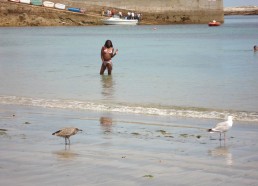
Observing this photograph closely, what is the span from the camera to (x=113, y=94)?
64.3 ft

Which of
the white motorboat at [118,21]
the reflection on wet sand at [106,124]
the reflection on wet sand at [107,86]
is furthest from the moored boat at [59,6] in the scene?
the reflection on wet sand at [106,124]

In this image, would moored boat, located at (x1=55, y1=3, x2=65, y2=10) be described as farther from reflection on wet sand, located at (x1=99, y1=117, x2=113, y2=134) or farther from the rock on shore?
reflection on wet sand, located at (x1=99, y1=117, x2=113, y2=134)

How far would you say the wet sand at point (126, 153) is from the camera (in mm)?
8477

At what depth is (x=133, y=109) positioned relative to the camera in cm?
1606

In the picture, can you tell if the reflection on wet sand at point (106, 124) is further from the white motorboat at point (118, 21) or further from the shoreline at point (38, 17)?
the white motorboat at point (118, 21)

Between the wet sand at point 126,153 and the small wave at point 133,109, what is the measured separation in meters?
1.04

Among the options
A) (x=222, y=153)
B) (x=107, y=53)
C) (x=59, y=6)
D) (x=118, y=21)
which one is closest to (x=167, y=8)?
(x=118, y=21)

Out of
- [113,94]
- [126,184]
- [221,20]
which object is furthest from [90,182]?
[221,20]

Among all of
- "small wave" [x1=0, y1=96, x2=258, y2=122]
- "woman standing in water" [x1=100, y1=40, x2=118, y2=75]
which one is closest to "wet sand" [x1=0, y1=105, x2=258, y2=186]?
"small wave" [x1=0, y1=96, x2=258, y2=122]

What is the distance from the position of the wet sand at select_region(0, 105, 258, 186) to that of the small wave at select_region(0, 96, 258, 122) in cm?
104

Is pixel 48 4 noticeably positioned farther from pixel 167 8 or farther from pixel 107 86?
Result: pixel 107 86

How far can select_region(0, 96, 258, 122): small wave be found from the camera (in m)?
15.0

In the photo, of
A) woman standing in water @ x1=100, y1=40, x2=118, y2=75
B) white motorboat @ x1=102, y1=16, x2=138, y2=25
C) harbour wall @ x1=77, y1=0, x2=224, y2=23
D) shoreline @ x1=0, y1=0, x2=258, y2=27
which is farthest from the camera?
harbour wall @ x1=77, y1=0, x2=224, y2=23

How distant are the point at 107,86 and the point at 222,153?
12006 mm
